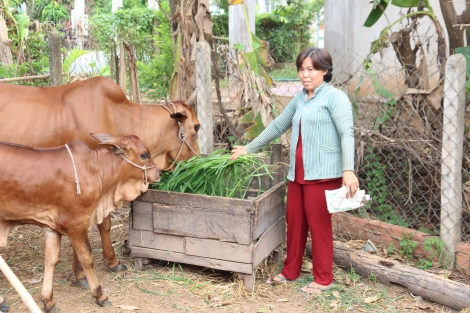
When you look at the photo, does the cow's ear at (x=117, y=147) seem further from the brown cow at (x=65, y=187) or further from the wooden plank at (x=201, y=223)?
the wooden plank at (x=201, y=223)

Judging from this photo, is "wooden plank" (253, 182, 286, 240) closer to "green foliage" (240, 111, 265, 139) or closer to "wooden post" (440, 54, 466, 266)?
"green foliage" (240, 111, 265, 139)

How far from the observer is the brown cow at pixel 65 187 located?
371 cm

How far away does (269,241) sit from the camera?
4539 mm

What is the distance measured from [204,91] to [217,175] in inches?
55.4

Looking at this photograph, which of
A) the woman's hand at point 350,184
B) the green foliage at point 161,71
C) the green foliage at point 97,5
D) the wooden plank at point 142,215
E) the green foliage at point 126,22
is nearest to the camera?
the woman's hand at point 350,184

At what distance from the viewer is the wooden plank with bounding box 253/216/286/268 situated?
14.2 ft

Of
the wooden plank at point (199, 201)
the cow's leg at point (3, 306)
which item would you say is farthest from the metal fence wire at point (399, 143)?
the cow's leg at point (3, 306)

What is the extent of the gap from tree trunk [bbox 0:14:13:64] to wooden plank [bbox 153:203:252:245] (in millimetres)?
6959

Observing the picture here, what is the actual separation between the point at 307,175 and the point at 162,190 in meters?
1.14

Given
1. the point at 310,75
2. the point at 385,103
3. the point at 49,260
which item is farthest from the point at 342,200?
the point at 49,260

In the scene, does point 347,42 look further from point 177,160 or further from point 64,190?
point 64,190

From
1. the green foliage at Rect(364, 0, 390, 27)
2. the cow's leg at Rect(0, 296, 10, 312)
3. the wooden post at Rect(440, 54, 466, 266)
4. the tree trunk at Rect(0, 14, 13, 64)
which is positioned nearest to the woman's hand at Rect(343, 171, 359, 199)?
the wooden post at Rect(440, 54, 466, 266)

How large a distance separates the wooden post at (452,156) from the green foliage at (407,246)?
0.26 m

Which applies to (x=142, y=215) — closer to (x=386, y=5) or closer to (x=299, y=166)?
(x=299, y=166)
